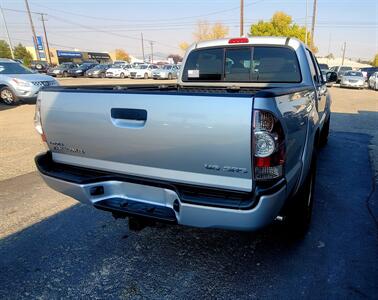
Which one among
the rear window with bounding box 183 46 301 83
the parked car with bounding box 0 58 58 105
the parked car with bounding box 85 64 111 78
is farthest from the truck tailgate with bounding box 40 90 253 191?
the parked car with bounding box 85 64 111 78

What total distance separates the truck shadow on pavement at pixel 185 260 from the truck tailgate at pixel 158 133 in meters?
0.92

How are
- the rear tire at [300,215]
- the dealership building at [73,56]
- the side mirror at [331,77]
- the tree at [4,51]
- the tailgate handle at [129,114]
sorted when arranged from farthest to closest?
the tree at [4,51] → the dealership building at [73,56] → the side mirror at [331,77] → the rear tire at [300,215] → the tailgate handle at [129,114]

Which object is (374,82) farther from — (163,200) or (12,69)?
(163,200)

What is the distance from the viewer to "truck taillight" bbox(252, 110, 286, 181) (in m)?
1.96

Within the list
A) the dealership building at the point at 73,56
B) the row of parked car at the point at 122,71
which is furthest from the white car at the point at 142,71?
the dealership building at the point at 73,56

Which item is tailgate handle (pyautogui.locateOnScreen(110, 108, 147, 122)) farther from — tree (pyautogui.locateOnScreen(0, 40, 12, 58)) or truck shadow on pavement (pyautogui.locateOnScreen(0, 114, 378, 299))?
tree (pyautogui.locateOnScreen(0, 40, 12, 58))

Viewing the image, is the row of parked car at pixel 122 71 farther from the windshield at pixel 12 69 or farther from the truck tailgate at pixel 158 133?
the truck tailgate at pixel 158 133

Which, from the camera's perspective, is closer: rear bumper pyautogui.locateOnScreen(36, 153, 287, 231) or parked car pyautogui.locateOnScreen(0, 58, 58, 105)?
rear bumper pyautogui.locateOnScreen(36, 153, 287, 231)

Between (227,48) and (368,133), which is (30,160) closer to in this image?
(227,48)

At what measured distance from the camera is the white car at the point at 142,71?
3253 cm

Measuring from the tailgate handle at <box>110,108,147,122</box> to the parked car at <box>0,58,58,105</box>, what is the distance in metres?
11.3

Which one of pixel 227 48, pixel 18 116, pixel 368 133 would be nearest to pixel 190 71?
pixel 227 48

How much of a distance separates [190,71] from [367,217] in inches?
120

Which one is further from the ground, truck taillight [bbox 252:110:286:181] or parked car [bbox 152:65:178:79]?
truck taillight [bbox 252:110:286:181]
